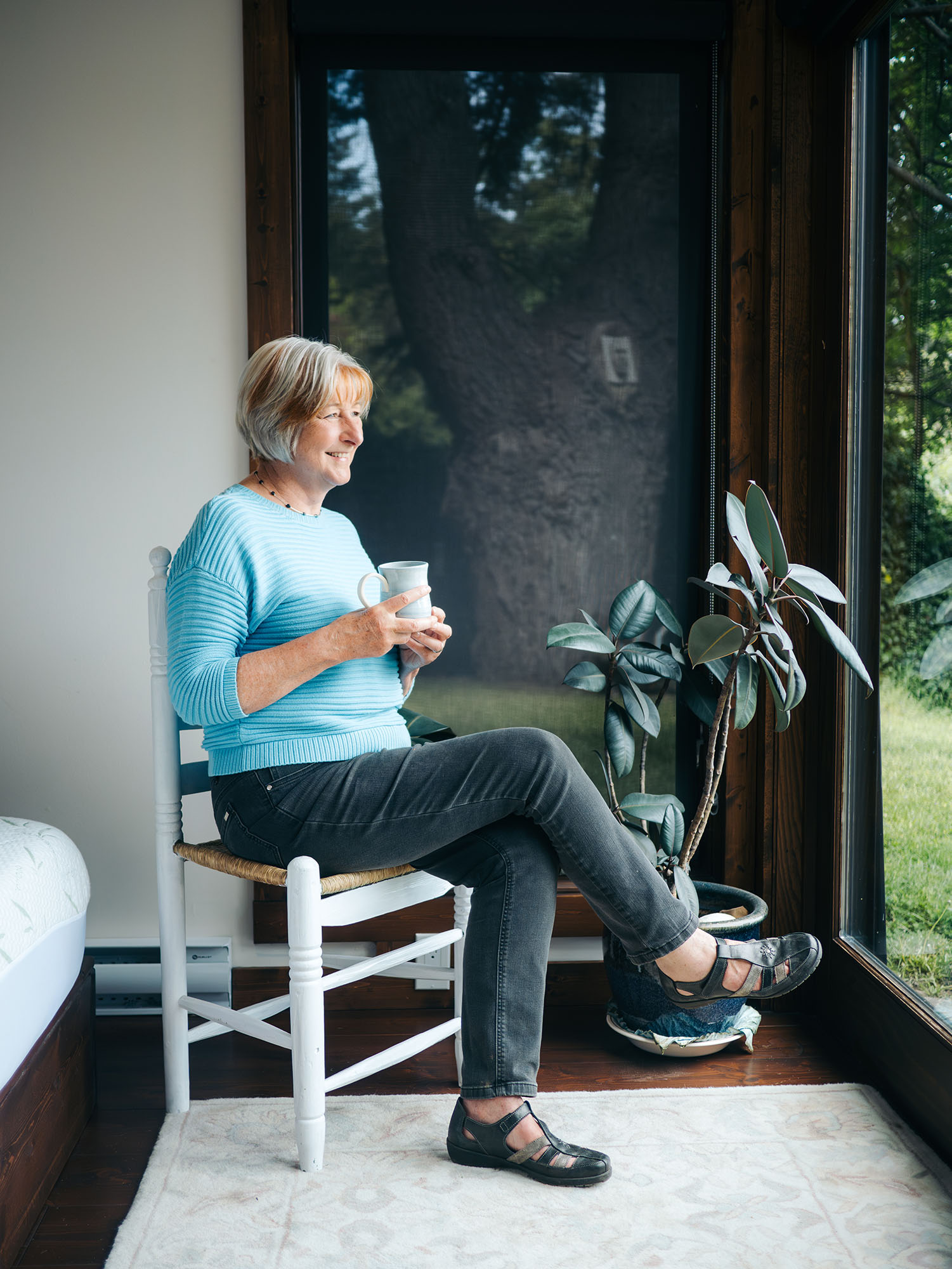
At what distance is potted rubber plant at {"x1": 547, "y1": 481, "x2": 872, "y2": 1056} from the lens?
182 cm

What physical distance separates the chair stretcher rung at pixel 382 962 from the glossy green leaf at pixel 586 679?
0.54 meters

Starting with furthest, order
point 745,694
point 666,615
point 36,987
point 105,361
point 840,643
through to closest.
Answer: point 105,361 < point 666,615 < point 745,694 < point 840,643 < point 36,987

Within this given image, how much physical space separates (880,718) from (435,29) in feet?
5.63

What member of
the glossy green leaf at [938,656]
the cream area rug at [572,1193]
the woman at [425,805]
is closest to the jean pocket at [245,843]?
the woman at [425,805]

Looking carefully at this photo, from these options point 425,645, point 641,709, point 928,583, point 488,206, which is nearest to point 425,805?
point 425,645

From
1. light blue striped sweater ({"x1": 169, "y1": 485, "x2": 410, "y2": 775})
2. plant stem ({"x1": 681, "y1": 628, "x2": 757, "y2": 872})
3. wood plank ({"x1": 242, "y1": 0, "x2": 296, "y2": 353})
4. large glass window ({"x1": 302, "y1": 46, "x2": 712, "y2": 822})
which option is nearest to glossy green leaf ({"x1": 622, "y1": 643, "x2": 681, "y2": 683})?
plant stem ({"x1": 681, "y1": 628, "x2": 757, "y2": 872})

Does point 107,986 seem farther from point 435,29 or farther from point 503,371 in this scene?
point 435,29

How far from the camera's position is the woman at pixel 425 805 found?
5.16 ft

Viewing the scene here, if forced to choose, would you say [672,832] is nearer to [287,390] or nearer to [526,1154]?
[526,1154]

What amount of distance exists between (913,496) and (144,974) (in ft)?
6.19

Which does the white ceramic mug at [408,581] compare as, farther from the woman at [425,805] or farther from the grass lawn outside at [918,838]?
the grass lawn outside at [918,838]

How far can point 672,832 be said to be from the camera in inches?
77.7

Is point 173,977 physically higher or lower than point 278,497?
lower

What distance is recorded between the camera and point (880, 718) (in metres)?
1.94
